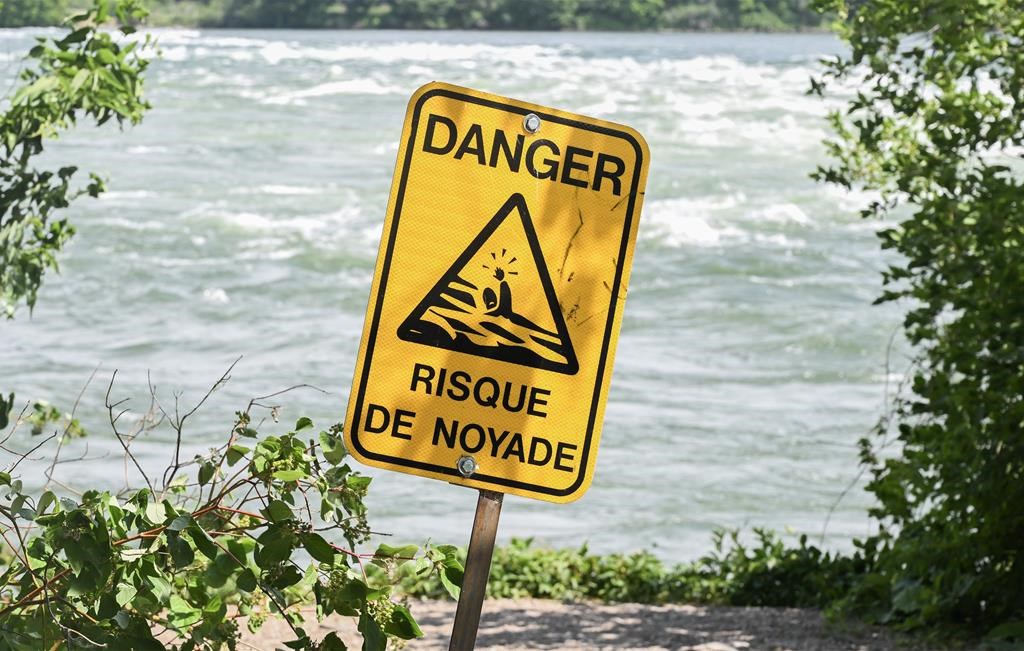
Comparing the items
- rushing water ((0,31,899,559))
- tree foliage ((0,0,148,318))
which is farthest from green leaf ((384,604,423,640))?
rushing water ((0,31,899,559))

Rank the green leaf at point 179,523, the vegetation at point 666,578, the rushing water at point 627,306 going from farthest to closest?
the rushing water at point 627,306 → the vegetation at point 666,578 → the green leaf at point 179,523

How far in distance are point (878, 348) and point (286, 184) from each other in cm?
1036

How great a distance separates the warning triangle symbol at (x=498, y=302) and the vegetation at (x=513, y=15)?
66.7 meters

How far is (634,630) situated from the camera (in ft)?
19.5

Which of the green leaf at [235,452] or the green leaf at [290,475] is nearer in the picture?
the green leaf at [290,475]

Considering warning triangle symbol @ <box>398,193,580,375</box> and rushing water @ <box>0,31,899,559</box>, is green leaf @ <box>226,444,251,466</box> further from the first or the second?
rushing water @ <box>0,31,899,559</box>

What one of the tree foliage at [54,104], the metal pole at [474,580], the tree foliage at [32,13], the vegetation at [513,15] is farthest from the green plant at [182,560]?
the vegetation at [513,15]

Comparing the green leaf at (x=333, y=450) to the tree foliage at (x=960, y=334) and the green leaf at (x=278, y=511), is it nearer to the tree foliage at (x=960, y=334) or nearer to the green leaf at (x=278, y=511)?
the green leaf at (x=278, y=511)

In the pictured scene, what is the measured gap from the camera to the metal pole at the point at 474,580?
7.23ft

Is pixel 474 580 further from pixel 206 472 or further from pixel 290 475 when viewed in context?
pixel 206 472

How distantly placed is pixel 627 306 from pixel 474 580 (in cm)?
1187

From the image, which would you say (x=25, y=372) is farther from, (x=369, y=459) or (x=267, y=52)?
(x=267, y=52)

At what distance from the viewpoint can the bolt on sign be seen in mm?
2201

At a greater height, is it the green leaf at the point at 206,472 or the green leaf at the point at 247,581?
the green leaf at the point at 206,472
